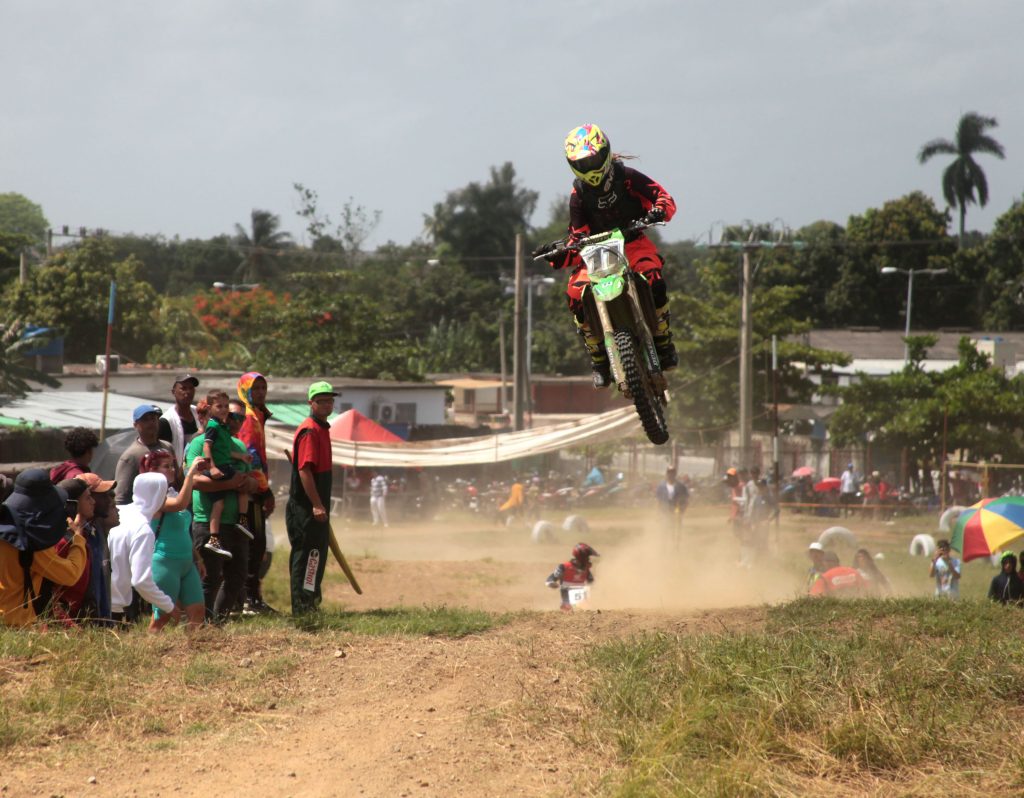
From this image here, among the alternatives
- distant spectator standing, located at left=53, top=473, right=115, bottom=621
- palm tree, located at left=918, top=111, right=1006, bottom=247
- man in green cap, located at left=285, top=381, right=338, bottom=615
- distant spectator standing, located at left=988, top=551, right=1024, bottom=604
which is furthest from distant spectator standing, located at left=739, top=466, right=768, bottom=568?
palm tree, located at left=918, top=111, right=1006, bottom=247

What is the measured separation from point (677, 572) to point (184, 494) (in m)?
12.5

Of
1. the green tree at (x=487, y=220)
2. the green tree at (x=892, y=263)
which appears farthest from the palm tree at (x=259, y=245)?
the green tree at (x=892, y=263)

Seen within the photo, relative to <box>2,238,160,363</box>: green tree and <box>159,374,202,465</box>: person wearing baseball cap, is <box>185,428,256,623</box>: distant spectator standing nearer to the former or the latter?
<box>159,374,202,465</box>: person wearing baseball cap

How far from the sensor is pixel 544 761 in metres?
6.23

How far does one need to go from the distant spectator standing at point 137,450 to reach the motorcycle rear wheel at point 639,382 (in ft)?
11.9

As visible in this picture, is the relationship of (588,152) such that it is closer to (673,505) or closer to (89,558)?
(89,558)

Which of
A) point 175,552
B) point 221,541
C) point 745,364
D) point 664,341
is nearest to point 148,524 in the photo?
point 175,552

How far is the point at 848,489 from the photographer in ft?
97.1

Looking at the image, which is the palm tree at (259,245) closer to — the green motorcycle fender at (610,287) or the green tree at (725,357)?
the green tree at (725,357)

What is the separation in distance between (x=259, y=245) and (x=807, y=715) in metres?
82.0

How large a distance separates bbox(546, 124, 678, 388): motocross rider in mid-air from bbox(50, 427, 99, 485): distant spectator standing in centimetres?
383

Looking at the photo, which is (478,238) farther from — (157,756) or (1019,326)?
(157,756)

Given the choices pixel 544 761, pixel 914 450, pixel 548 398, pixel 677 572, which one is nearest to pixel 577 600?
pixel 677 572

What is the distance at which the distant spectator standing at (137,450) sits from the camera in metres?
8.93
